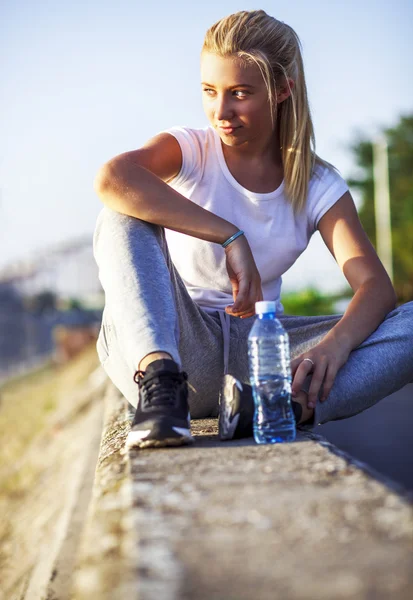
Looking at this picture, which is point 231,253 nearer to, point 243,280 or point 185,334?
point 243,280

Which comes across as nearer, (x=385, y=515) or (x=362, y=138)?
(x=385, y=515)

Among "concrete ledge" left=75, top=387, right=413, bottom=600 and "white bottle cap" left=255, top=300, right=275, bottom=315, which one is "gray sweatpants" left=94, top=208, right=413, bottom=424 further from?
"concrete ledge" left=75, top=387, right=413, bottom=600

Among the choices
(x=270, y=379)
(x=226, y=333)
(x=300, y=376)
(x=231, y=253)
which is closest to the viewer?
(x=270, y=379)

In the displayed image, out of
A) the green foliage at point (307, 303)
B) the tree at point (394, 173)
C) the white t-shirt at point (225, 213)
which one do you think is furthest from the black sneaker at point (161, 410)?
the tree at point (394, 173)

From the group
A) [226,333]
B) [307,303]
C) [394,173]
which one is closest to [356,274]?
[226,333]

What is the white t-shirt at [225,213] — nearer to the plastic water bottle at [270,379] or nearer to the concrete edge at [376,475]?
the plastic water bottle at [270,379]

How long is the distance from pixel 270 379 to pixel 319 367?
0.25 m

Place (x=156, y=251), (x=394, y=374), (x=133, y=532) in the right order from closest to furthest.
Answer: (x=133, y=532)
(x=156, y=251)
(x=394, y=374)

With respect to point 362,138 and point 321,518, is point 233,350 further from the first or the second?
point 362,138

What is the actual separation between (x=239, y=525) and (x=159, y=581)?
0.29 meters

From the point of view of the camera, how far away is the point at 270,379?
114 inches

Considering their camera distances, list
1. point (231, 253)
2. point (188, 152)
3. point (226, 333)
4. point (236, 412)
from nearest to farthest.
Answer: point (236, 412)
point (231, 253)
point (226, 333)
point (188, 152)

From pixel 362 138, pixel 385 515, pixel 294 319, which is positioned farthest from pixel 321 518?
pixel 362 138

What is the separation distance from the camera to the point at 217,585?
1.47 m
